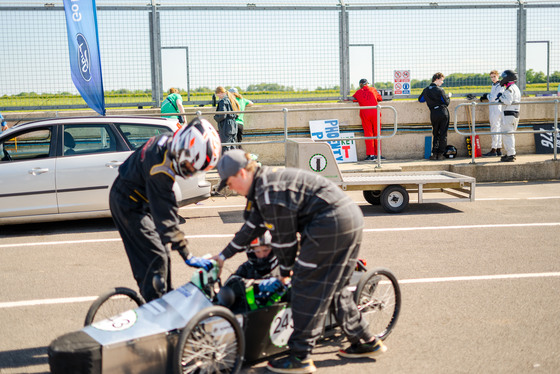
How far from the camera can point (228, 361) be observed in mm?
4363

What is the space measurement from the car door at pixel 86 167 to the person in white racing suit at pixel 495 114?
8941mm

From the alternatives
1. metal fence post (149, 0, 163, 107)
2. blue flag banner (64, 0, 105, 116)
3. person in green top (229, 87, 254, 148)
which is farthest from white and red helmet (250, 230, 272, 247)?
metal fence post (149, 0, 163, 107)

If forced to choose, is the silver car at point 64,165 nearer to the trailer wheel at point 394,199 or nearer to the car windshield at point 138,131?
the car windshield at point 138,131

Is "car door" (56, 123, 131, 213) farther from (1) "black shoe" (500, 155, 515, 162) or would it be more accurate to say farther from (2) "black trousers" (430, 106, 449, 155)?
(1) "black shoe" (500, 155, 515, 162)

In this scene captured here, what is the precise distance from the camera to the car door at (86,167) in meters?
9.55

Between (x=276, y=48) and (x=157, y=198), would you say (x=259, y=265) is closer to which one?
(x=157, y=198)

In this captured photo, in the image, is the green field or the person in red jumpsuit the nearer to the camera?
the green field

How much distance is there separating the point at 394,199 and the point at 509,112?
5380mm

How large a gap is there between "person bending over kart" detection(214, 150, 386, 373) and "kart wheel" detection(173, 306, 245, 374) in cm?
37

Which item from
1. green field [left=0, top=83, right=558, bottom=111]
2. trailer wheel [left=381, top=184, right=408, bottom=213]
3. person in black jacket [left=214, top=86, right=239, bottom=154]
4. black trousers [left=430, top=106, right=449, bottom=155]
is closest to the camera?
trailer wheel [left=381, top=184, right=408, bottom=213]

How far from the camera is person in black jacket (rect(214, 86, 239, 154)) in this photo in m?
13.7

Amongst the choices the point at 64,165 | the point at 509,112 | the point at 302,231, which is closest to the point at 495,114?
the point at 509,112

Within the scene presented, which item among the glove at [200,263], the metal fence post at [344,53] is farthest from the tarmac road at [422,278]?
the metal fence post at [344,53]

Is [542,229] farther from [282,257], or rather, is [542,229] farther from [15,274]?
[15,274]
